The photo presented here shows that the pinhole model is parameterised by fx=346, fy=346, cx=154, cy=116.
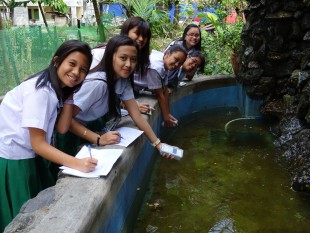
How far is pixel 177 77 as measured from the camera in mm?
5117

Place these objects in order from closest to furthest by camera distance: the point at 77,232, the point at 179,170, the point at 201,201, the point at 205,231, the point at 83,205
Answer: the point at 77,232 → the point at 83,205 → the point at 205,231 → the point at 201,201 → the point at 179,170

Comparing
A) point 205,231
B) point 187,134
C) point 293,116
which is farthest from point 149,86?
point 293,116

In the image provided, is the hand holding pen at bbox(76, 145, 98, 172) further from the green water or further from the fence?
the fence

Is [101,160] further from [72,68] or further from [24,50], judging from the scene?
[24,50]

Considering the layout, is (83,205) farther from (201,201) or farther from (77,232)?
(201,201)

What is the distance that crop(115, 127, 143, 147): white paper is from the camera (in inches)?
111

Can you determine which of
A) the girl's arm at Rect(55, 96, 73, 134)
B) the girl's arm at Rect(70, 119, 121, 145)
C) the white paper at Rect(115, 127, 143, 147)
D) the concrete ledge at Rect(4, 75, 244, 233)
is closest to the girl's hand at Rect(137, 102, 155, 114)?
the concrete ledge at Rect(4, 75, 244, 233)

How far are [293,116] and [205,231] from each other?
279 centimetres

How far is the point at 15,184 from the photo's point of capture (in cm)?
216

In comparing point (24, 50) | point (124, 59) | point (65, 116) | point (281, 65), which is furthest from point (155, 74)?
point (281, 65)

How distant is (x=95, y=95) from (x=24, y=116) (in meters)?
0.82

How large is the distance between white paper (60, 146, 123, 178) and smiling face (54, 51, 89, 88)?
0.53 m

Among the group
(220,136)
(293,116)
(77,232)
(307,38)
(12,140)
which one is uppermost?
(307,38)

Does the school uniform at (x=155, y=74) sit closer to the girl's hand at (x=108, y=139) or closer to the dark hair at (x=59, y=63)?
the girl's hand at (x=108, y=139)
